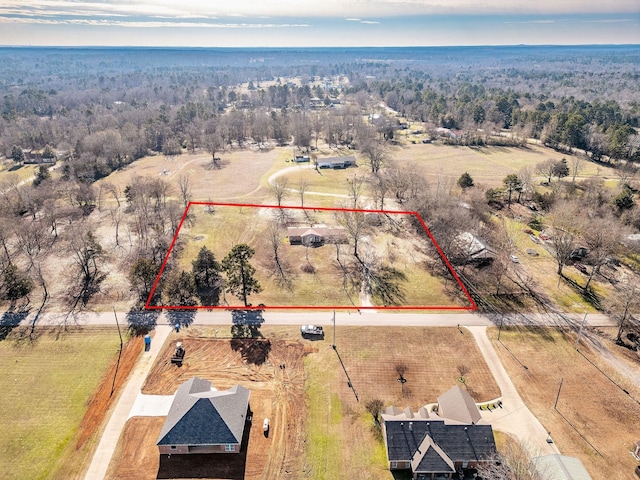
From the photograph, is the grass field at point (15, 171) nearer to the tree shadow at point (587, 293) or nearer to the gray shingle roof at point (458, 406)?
the gray shingle roof at point (458, 406)

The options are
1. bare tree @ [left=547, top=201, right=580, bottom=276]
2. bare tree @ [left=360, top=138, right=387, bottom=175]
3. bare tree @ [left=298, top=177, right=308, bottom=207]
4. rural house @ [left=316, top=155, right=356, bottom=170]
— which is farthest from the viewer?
rural house @ [left=316, top=155, right=356, bottom=170]

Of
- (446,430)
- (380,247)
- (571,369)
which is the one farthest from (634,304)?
(380,247)

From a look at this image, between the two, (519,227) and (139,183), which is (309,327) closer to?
(519,227)

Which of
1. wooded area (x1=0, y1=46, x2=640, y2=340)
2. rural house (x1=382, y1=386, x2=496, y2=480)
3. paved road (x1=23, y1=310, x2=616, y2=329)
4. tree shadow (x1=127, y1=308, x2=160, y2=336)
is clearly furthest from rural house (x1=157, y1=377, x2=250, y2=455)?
wooded area (x1=0, y1=46, x2=640, y2=340)

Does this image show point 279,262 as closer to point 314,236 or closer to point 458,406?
point 314,236

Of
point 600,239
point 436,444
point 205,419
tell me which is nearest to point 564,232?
point 600,239

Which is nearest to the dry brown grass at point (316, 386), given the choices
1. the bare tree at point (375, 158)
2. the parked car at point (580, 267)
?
the parked car at point (580, 267)

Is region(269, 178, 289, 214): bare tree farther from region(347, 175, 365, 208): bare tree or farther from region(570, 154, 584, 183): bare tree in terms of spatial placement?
region(570, 154, 584, 183): bare tree
